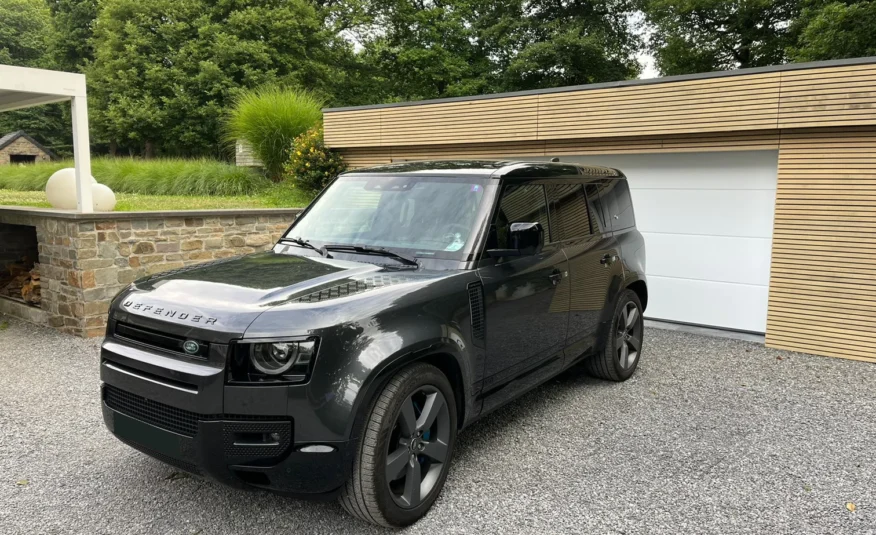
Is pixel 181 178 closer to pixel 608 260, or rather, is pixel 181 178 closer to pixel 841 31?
pixel 608 260

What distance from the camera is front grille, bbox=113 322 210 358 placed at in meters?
2.87

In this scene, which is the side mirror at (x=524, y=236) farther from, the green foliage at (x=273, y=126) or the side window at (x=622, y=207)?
the green foliage at (x=273, y=126)

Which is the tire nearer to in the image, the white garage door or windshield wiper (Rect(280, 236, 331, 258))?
the white garage door

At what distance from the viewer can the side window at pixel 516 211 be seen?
13.0 feet

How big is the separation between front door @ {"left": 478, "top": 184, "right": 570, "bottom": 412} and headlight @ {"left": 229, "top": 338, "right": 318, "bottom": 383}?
1297mm

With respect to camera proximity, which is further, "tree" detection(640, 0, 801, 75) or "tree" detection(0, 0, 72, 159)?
"tree" detection(0, 0, 72, 159)

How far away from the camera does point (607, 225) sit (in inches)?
217

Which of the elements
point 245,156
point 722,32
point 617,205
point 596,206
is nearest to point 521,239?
point 596,206

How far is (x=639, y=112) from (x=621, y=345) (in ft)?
11.4

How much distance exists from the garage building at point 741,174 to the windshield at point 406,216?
4562 mm

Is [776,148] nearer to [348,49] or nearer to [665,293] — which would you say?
[665,293]

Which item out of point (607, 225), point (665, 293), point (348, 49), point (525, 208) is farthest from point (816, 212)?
point (348, 49)

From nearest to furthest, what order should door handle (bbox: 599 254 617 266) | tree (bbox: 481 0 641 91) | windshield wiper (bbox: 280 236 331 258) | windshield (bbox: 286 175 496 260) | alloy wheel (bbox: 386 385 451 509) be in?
alloy wheel (bbox: 386 385 451 509)
windshield (bbox: 286 175 496 260)
windshield wiper (bbox: 280 236 331 258)
door handle (bbox: 599 254 617 266)
tree (bbox: 481 0 641 91)

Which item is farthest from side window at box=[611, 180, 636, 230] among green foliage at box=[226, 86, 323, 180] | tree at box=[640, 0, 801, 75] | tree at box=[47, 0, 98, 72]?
tree at box=[47, 0, 98, 72]
